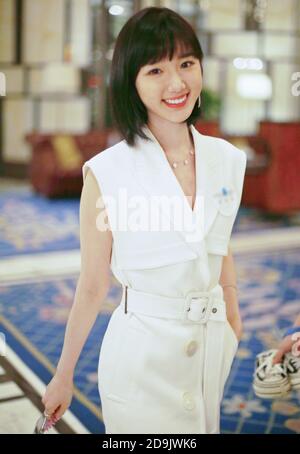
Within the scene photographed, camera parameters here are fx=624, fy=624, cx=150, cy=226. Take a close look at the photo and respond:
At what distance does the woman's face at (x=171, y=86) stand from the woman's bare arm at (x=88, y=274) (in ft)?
0.52

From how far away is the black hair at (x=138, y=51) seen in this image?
3.23ft

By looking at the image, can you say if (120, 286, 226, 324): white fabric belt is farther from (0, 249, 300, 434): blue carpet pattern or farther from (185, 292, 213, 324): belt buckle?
(0, 249, 300, 434): blue carpet pattern

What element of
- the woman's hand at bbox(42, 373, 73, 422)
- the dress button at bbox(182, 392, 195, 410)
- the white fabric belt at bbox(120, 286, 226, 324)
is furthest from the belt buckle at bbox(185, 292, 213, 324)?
the woman's hand at bbox(42, 373, 73, 422)

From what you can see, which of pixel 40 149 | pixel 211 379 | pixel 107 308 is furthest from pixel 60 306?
pixel 40 149

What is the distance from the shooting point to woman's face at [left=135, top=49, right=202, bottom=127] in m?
1.00

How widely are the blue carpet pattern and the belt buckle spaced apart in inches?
42.6

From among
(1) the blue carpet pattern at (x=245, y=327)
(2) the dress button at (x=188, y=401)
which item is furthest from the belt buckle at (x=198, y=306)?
(1) the blue carpet pattern at (x=245, y=327)

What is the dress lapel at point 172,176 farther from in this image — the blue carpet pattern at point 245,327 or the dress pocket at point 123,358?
the blue carpet pattern at point 245,327

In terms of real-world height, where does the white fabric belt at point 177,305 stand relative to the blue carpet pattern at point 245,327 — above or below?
above

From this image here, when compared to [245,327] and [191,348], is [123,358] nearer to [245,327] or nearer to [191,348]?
[191,348]

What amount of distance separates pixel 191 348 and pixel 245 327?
6.65 ft

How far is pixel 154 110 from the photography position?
1.03 m

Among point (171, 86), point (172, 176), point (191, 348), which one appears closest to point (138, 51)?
point (171, 86)

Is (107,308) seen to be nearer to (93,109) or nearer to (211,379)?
(211,379)
